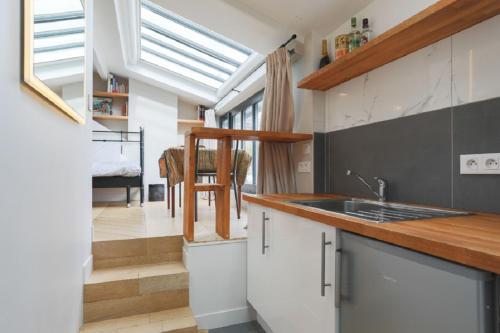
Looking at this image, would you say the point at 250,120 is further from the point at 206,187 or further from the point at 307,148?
the point at 206,187

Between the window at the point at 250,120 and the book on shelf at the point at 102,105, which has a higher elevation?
the book on shelf at the point at 102,105

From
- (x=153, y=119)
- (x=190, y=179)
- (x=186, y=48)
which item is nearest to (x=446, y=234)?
(x=190, y=179)

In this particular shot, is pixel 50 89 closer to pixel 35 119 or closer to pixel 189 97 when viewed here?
pixel 35 119

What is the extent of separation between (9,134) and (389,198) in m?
1.72

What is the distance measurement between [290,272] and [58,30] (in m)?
1.55

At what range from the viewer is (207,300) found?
198 centimetres

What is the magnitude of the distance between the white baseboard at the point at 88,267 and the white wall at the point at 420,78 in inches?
78.6

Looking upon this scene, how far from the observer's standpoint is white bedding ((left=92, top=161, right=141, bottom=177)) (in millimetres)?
3668

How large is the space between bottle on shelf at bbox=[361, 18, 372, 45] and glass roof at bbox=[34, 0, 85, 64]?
1.64 meters

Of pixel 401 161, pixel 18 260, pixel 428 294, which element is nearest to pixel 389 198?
pixel 401 161

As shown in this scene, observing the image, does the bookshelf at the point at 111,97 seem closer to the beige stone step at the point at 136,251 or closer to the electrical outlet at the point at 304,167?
the beige stone step at the point at 136,251

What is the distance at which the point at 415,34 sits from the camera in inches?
50.1

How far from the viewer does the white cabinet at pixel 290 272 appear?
3.66ft

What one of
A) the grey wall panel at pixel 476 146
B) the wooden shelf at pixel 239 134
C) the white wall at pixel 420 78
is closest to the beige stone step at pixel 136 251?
the wooden shelf at pixel 239 134
